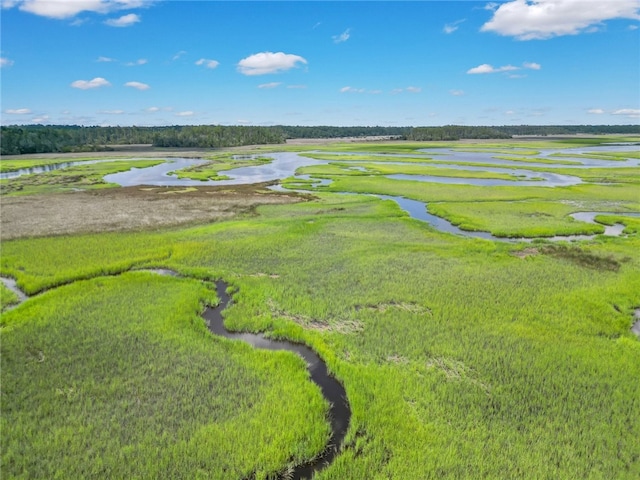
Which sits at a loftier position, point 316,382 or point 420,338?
point 420,338

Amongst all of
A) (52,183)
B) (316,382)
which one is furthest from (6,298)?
(52,183)

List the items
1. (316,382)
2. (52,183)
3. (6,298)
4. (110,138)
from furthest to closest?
(110,138) → (52,183) → (6,298) → (316,382)

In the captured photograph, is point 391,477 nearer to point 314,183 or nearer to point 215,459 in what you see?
point 215,459

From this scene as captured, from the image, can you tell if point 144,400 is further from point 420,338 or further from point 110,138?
point 110,138

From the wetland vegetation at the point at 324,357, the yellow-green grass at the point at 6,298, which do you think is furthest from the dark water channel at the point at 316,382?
the yellow-green grass at the point at 6,298

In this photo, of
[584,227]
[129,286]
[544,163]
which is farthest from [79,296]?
[544,163]

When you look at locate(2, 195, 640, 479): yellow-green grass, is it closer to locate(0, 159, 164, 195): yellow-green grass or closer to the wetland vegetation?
the wetland vegetation

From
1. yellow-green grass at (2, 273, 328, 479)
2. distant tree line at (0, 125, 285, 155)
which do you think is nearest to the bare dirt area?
yellow-green grass at (2, 273, 328, 479)
